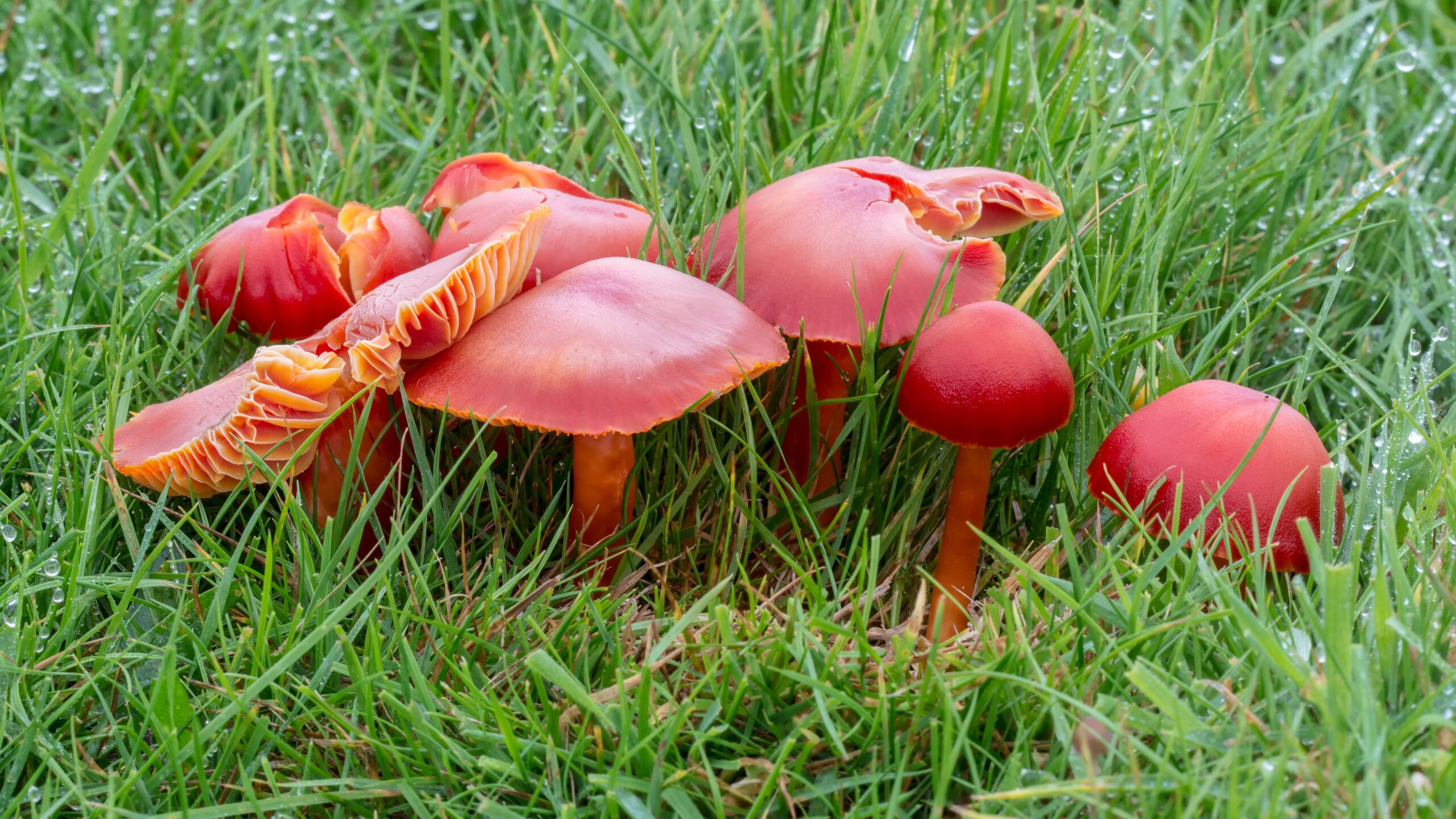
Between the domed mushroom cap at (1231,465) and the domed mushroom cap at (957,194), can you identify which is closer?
the domed mushroom cap at (1231,465)

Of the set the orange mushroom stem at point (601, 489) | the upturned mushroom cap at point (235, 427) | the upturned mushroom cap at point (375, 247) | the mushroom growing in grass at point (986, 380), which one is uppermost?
the mushroom growing in grass at point (986, 380)

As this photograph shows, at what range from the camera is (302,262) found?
82.6 inches

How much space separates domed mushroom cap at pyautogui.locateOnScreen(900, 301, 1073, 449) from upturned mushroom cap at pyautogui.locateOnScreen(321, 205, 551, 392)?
0.65 m

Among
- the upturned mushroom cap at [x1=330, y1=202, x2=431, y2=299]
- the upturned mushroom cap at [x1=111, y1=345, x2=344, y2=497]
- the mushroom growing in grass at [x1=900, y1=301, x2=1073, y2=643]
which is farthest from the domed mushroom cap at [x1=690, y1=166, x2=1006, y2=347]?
the upturned mushroom cap at [x1=111, y1=345, x2=344, y2=497]

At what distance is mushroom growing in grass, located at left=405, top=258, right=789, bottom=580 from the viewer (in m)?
1.63

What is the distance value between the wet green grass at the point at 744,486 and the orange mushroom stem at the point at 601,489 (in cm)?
6

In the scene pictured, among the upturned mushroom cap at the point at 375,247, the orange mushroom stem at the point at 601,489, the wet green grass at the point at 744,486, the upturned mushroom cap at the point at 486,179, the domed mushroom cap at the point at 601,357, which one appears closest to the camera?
the wet green grass at the point at 744,486

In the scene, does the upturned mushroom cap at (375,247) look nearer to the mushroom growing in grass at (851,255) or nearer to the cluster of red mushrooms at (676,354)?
the cluster of red mushrooms at (676,354)

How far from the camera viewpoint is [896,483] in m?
2.15

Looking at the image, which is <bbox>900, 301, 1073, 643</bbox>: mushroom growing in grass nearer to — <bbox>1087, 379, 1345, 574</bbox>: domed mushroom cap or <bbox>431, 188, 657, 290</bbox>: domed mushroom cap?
<bbox>1087, 379, 1345, 574</bbox>: domed mushroom cap

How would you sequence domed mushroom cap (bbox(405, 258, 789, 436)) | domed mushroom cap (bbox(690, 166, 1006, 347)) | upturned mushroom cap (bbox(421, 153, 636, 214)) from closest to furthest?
domed mushroom cap (bbox(405, 258, 789, 436)) < domed mushroom cap (bbox(690, 166, 1006, 347)) < upturned mushroom cap (bbox(421, 153, 636, 214))

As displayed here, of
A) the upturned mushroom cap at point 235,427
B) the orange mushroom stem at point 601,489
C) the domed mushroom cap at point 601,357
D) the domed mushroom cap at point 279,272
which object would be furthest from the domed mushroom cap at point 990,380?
the domed mushroom cap at point 279,272

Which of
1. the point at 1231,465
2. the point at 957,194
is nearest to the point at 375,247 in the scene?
the point at 957,194

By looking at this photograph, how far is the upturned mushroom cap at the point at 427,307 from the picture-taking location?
1652 mm
